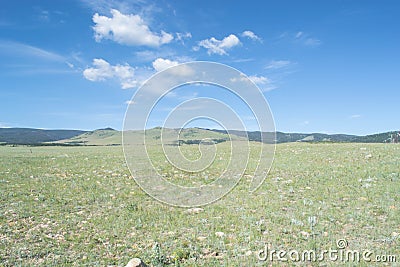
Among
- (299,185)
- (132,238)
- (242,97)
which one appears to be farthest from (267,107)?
(132,238)

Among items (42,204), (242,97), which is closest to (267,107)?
(242,97)

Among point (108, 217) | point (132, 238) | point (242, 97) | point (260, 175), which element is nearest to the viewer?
point (132, 238)

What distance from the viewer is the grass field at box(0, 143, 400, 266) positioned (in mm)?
8828

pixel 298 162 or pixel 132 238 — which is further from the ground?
pixel 298 162

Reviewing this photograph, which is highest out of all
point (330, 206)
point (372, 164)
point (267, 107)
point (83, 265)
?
point (267, 107)

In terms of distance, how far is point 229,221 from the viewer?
11297 millimetres

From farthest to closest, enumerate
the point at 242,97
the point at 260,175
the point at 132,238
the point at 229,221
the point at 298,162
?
the point at 298,162, the point at 260,175, the point at 242,97, the point at 229,221, the point at 132,238

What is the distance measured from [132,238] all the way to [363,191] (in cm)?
1024

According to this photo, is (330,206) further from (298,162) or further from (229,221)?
(298,162)

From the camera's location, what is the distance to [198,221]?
11.5 metres

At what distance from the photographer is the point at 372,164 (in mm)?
19828

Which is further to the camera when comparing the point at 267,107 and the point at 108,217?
the point at 267,107

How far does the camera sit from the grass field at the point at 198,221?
883 centimetres

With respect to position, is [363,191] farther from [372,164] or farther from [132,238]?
[132,238]
